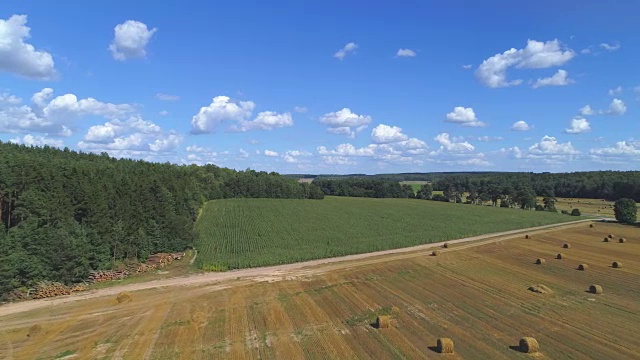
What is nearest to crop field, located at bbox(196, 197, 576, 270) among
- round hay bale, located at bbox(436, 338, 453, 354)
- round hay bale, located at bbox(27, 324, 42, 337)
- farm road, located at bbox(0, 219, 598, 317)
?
farm road, located at bbox(0, 219, 598, 317)

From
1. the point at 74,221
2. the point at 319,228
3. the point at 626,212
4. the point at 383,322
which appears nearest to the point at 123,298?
the point at 74,221

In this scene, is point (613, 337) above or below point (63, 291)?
above

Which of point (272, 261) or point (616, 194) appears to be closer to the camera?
point (272, 261)

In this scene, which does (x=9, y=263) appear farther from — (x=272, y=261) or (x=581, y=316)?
(x=581, y=316)

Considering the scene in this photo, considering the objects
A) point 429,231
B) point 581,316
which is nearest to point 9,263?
point 581,316

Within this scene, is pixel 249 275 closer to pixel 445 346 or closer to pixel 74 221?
pixel 74 221

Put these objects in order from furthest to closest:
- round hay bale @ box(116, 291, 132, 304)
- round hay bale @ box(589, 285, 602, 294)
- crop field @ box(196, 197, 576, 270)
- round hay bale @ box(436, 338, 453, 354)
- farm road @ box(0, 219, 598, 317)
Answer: crop field @ box(196, 197, 576, 270), farm road @ box(0, 219, 598, 317), round hay bale @ box(589, 285, 602, 294), round hay bale @ box(116, 291, 132, 304), round hay bale @ box(436, 338, 453, 354)

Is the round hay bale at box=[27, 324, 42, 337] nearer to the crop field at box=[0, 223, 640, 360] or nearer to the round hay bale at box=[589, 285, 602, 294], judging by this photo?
the crop field at box=[0, 223, 640, 360]
